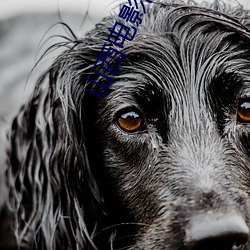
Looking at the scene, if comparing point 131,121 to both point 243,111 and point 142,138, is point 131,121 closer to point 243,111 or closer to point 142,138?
point 142,138

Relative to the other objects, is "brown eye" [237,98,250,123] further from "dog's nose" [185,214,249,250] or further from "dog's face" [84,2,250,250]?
"dog's nose" [185,214,249,250]

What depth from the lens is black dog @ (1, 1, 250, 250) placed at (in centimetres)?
291

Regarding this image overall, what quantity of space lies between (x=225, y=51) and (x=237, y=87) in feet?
0.64

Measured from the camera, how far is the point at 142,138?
9.87 ft

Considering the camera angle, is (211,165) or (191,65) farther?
(191,65)

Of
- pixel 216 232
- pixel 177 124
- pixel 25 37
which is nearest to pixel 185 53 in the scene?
pixel 177 124

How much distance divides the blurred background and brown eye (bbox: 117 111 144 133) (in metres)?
0.64

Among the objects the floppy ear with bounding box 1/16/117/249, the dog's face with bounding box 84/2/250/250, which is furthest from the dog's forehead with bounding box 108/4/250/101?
the floppy ear with bounding box 1/16/117/249

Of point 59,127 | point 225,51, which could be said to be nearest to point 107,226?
point 59,127

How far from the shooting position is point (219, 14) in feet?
10.6

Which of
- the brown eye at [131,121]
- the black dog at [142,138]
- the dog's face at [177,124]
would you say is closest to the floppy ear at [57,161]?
the black dog at [142,138]

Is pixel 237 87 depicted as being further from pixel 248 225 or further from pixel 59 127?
pixel 59 127

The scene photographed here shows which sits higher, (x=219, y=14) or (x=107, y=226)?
(x=219, y=14)

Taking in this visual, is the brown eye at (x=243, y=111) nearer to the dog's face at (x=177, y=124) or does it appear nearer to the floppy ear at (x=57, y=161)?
the dog's face at (x=177, y=124)
